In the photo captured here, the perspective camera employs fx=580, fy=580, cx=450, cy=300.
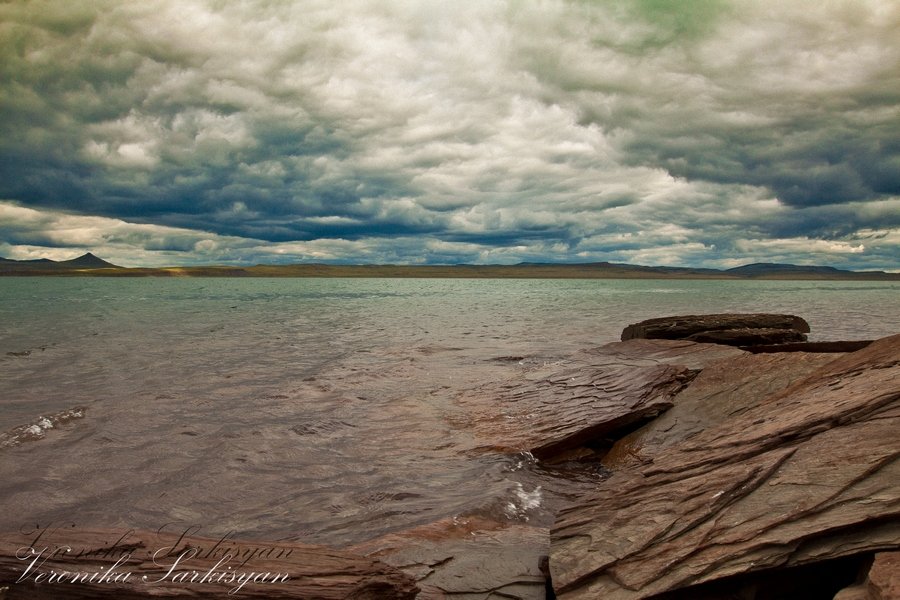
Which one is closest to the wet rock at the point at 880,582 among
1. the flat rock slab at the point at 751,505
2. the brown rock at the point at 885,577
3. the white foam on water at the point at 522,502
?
the brown rock at the point at 885,577

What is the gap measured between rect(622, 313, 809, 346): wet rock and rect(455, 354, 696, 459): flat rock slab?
15.1 feet

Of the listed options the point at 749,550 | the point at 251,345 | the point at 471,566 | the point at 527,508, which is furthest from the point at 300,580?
the point at 251,345

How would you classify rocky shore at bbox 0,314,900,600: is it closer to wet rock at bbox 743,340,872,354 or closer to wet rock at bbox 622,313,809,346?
wet rock at bbox 743,340,872,354

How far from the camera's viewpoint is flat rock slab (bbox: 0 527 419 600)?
187 inches

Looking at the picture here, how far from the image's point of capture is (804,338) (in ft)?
68.9

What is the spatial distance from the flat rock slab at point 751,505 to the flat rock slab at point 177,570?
1932mm

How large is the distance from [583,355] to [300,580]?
1589cm

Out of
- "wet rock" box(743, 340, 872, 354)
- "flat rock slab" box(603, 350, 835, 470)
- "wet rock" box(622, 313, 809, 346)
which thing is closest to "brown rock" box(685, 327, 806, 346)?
"wet rock" box(622, 313, 809, 346)

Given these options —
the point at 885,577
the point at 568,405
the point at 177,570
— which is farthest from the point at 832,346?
the point at 177,570

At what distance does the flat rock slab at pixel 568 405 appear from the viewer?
11.3 m

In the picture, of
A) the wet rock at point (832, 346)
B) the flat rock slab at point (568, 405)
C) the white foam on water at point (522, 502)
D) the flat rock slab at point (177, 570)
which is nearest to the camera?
the flat rock slab at point (177, 570)

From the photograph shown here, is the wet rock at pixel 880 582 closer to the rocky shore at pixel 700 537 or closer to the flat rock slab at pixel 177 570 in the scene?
the rocky shore at pixel 700 537

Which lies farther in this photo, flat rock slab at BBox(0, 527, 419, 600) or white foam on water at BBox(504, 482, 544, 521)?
white foam on water at BBox(504, 482, 544, 521)

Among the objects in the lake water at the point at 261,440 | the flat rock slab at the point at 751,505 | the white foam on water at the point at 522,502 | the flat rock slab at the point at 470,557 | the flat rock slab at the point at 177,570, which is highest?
the flat rock slab at the point at 751,505
